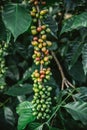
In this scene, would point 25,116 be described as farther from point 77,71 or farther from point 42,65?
point 77,71

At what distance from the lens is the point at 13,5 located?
1.54 metres

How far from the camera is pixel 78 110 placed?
59.2 inches

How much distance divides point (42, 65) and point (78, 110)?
0.23 metres

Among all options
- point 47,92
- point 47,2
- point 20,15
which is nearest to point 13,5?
point 20,15

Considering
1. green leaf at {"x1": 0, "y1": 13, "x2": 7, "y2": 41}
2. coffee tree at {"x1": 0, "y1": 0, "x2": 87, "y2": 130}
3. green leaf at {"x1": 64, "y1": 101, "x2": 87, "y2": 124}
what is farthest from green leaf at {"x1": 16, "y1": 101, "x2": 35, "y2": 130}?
green leaf at {"x1": 0, "y1": 13, "x2": 7, "y2": 41}

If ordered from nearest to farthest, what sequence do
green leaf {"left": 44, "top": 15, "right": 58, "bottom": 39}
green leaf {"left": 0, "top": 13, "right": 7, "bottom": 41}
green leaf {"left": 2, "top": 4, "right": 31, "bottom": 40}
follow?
green leaf {"left": 2, "top": 4, "right": 31, "bottom": 40}, green leaf {"left": 0, "top": 13, "right": 7, "bottom": 41}, green leaf {"left": 44, "top": 15, "right": 58, "bottom": 39}

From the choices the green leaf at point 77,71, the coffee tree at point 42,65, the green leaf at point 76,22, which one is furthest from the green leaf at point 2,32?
the green leaf at point 77,71

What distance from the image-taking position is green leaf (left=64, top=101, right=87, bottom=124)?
148cm

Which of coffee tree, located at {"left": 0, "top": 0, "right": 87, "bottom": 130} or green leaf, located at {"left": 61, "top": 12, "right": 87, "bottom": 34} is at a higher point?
green leaf, located at {"left": 61, "top": 12, "right": 87, "bottom": 34}

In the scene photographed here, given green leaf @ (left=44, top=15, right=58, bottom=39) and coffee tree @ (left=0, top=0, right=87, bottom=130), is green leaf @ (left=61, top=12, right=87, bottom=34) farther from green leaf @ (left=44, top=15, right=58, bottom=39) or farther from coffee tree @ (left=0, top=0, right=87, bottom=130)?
green leaf @ (left=44, top=15, right=58, bottom=39)

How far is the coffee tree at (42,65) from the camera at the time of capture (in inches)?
58.3

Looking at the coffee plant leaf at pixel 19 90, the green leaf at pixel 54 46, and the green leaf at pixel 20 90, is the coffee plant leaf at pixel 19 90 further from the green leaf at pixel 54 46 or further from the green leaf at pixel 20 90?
the green leaf at pixel 54 46

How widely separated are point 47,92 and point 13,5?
0.38 metres

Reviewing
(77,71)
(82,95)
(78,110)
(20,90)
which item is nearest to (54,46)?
(77,71)
